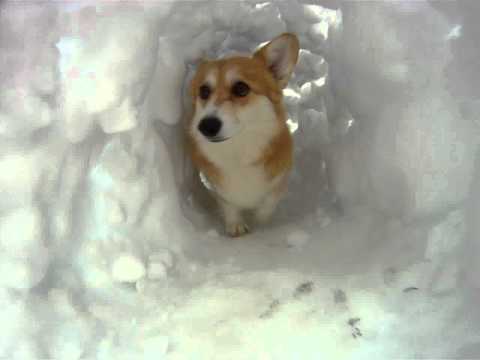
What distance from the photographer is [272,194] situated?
175cm

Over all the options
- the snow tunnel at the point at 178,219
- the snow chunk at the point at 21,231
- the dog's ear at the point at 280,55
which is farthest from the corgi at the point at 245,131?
the snow chunk at the point at 21,231

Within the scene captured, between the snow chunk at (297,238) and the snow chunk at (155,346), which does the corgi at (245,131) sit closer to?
the snow chunk at (297,238)

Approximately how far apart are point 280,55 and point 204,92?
0.32m

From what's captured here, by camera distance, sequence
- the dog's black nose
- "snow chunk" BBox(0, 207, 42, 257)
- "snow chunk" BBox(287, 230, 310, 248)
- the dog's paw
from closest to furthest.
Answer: "snow chunk" BBox(0, 207, 42, 257)
the dog's black nose
"snow chunk" BBox(287, 230, 310, 248)
the dog's paw

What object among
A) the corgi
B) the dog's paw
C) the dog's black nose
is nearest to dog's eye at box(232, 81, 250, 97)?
the corgi

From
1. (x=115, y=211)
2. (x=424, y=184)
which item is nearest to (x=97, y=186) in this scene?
(x=115, y=211)

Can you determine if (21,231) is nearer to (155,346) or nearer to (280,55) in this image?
(155,346)

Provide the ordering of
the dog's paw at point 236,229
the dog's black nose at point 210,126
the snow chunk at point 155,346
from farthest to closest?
the dog's paw at point 236,229 → the dog's black nose at point 210,126 → the snow chunk at point 155,346

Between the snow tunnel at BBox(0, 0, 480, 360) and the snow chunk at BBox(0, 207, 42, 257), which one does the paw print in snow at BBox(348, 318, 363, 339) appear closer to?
the snow tunnel at BBox(0, 0, 480, 360)

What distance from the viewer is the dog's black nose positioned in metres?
1.41

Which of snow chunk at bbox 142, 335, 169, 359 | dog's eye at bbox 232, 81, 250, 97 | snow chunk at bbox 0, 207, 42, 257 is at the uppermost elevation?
dog's eye at bbox 232, 81, 250, 97

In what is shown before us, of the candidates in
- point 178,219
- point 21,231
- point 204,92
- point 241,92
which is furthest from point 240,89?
point 21,231

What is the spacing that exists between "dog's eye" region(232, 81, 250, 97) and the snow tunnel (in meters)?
0.18

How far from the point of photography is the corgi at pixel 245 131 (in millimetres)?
1552
